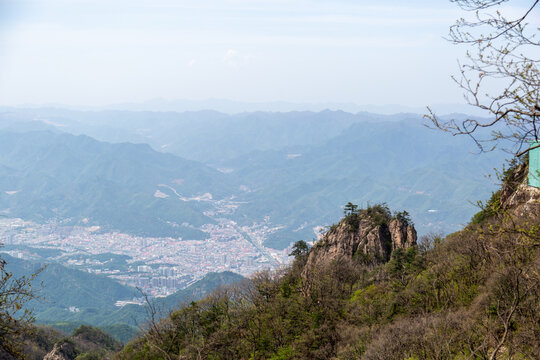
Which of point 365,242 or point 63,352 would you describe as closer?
point 365,242

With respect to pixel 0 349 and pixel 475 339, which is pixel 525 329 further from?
pixel 0 349

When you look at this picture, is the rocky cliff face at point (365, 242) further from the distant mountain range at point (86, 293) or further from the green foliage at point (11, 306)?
the distant mountain range at point (86, 293)

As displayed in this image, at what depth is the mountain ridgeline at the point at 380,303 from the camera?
1476cm

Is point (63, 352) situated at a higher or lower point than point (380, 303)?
lower

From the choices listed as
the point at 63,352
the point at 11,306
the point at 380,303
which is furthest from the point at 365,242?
the point at 63,352

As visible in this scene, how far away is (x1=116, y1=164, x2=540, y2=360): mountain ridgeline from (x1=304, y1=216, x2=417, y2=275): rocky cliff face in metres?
0.10

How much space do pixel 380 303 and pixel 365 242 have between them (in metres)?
15.4

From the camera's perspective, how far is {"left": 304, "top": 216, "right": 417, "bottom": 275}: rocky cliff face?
133ft

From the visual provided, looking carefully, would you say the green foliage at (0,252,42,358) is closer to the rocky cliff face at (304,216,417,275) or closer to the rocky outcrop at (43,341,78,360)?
the rocky cliff face at (304,216,417,275)

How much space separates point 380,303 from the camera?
27188mm

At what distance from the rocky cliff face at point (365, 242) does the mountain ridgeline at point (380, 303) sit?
0.10 m

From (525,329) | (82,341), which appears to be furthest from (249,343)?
(82,341)

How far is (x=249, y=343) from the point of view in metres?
29.7

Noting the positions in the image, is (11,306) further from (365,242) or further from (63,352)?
(63,352)
